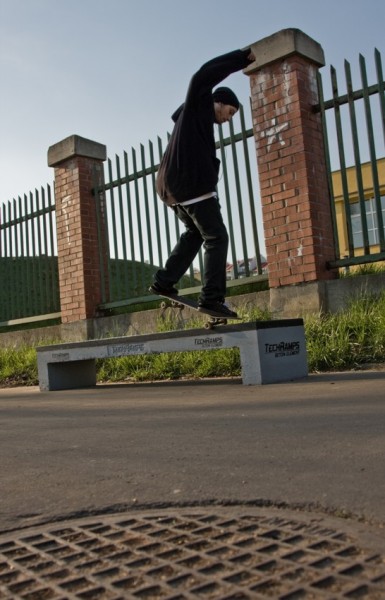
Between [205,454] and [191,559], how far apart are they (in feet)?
3.16

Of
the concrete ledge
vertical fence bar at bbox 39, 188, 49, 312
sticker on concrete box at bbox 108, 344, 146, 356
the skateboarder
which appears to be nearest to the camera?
the skateboarder

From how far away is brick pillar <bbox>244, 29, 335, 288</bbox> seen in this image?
5.76 m

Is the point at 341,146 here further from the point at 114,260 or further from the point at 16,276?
the point at 16,276

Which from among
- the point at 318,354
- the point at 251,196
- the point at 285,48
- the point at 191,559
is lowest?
the point at 191,559

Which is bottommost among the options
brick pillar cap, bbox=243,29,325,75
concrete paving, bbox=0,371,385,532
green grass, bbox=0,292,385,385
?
concrete paving, bbox=0,371,385,532

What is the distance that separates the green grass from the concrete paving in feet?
3.08

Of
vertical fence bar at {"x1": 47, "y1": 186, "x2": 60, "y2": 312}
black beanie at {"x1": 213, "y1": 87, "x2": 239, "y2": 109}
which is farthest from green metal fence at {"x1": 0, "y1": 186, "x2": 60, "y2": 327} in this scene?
black beanie at {"x1": 213, "y1": 87, "x2": 239, "y2": 109}

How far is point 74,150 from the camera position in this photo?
8.34 metres

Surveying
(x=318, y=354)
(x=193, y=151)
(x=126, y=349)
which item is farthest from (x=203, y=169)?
(x=318, y=354)

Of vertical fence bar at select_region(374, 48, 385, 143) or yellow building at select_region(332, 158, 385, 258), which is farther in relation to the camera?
yellow building at select_region(332, 158, 385, 258)

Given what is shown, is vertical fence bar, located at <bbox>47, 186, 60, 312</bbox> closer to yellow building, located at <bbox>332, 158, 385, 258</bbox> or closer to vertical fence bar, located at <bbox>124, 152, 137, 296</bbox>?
vertical fence bar, located at <bbox>124, 152, 137, 296</bbox>

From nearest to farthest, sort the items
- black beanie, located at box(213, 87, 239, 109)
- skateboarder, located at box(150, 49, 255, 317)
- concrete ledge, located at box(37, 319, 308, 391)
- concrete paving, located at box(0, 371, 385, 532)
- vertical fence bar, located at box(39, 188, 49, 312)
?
concrete paving, located at box(0, 371, 385, 532) < skateboarder, located at box(150, 49, 255, 317) < black beanie, located at box(213, 87, 239, 109) < concrete ledge, located at box(37, 319, 308, 391) < vertical fence bar, located at box(39, 188, 49, 312)

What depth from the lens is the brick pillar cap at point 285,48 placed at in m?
5.91

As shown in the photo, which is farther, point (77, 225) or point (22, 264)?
point (22, 264)
